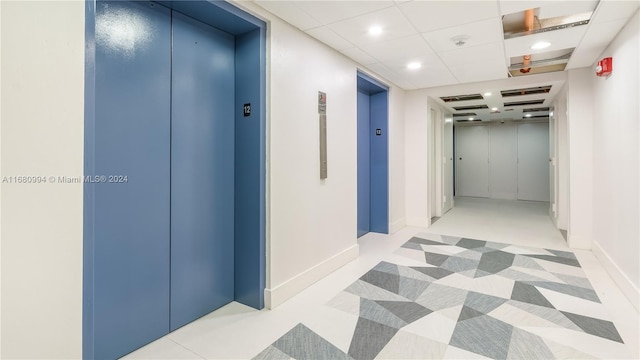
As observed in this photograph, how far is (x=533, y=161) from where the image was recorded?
9.45m

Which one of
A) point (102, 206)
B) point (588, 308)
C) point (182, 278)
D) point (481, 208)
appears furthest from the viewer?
point (481, 208)

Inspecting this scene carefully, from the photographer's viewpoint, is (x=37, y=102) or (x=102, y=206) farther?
(x=102, y=206)

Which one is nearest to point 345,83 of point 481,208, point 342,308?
point 342,308

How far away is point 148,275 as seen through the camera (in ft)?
7.15

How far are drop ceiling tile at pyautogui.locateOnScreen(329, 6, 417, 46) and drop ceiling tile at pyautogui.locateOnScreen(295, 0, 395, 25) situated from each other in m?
0.08

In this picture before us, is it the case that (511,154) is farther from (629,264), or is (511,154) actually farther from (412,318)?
(412,318)

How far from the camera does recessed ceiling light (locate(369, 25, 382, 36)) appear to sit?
3000mm

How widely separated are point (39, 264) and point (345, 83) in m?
3.30

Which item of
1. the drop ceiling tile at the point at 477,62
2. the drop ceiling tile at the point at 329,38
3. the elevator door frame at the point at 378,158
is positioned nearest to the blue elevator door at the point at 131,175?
the drop ceiling tile at the point at 329,38

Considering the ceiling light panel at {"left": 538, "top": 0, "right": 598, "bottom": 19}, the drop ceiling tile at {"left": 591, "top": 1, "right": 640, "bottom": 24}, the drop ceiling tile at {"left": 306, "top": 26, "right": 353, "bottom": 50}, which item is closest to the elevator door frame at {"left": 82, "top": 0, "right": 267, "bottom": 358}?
the drop ceiling tile at {"left": 306, "top": 26, "right": 353, "bottom": 50}

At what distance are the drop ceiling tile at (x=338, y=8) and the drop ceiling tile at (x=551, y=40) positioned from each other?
1.75m

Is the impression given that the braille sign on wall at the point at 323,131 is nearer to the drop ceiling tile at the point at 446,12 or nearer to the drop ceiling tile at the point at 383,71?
the drop ceiling tile at the point at 446,12

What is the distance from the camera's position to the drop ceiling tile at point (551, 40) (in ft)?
10.2

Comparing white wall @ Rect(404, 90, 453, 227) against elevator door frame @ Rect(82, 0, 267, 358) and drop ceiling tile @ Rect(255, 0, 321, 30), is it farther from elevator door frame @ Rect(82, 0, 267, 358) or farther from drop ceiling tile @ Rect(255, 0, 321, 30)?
elevator door frame @ Rect(82, 0, 267, 358)
